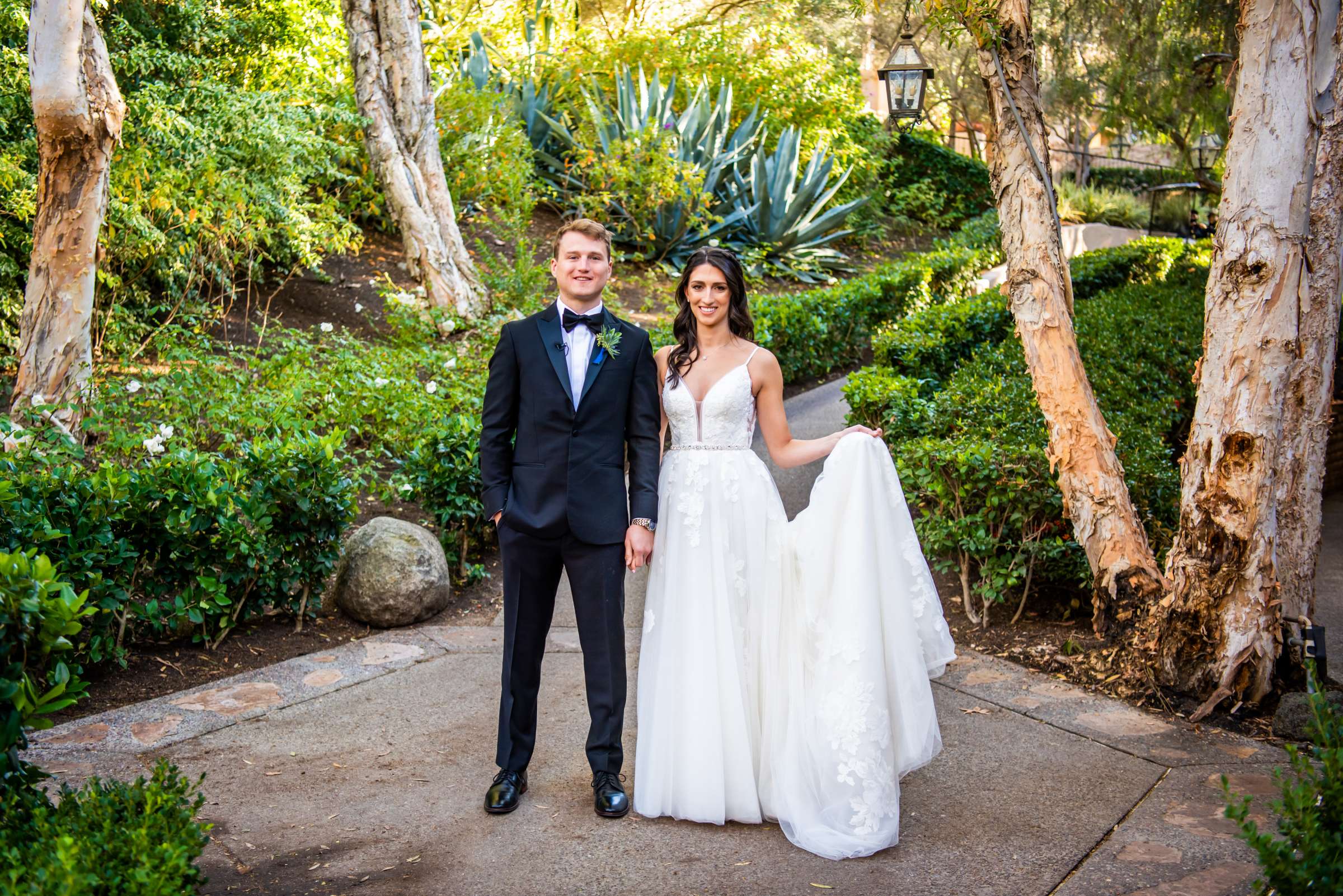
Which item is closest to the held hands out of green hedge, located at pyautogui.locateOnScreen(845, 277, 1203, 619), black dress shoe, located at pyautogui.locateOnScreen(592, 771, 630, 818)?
black dress shoe, located at pyautogui.locateOnScreen(592, 771, 630, 818)

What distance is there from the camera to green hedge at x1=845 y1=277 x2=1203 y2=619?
536cm

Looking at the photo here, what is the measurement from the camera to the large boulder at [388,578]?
5.37 metres

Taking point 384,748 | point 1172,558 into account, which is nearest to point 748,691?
point 384,748

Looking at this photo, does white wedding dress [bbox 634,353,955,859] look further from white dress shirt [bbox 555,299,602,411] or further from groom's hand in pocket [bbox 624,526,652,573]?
white dress shirt [bbox 555,299,602,411]

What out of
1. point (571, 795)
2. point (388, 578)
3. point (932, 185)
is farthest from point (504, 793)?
point (932, 185)

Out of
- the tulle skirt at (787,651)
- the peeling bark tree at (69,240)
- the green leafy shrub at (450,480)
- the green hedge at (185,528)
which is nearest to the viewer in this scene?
the tulle skirt at (787,651)

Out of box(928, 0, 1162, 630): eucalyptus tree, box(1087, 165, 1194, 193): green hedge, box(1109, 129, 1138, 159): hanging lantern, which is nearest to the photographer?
box(928, 0, 1162, 630): eucalyptus tree

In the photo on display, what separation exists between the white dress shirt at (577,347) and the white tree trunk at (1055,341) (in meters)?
2.25

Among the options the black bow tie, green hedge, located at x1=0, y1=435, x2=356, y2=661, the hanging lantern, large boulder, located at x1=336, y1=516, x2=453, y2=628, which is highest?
the hanging lantern

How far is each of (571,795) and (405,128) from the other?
25.3 feet

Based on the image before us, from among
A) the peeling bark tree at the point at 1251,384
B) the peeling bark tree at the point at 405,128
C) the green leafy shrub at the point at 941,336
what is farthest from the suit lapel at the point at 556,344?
the peeling bark tree at the point at 405,128

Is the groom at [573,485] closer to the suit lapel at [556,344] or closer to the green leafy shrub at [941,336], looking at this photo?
the suit lapel at [556,344]

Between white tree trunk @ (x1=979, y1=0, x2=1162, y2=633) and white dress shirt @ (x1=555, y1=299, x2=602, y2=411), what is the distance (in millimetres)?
2247

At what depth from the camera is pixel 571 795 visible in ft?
12.2
